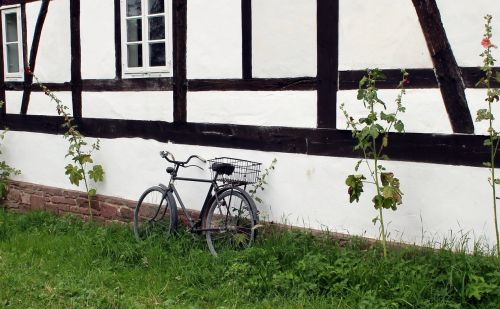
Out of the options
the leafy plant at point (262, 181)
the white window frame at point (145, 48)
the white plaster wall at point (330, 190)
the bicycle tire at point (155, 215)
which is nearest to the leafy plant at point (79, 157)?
the white plaster wall at point (330, 190)

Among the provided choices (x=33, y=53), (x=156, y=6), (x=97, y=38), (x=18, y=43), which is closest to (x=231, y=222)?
(x=156, y=6)

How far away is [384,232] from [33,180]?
5.61 meters

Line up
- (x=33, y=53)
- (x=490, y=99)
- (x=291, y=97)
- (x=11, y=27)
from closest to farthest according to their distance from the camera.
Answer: (x=490, y=99)
(x=291, y=97)
(x=33, y=53)
(x=11, y=27)

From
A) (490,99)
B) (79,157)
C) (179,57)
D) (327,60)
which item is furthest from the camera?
(79,157)

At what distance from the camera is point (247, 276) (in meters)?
4.99

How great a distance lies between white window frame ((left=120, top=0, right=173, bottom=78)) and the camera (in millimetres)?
6828

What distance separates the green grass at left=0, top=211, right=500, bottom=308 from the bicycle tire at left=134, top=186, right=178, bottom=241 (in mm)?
213

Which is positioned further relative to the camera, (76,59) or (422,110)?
(76,59)

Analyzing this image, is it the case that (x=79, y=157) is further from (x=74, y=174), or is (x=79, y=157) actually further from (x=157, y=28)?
(x=157, y=28)

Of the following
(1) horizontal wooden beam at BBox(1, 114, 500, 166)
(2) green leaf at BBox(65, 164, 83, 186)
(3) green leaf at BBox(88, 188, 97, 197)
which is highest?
(1) horizontal wooden beam at BBox(1, 114, 500, 166)

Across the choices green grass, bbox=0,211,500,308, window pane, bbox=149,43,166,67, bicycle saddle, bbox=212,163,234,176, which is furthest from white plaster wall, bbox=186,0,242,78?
green grass, bbox=0,211,500,308

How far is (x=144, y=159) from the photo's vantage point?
720 cm

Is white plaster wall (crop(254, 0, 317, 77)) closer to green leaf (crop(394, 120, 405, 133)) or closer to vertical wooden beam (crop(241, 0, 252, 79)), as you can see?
vertical wooden beam (crop(241, 0, 252, 79))

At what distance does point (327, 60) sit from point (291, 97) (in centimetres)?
51
